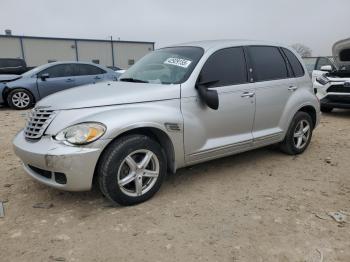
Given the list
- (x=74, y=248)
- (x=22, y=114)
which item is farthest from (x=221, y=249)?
(x=22, y=114)

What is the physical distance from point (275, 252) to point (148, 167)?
1516mm

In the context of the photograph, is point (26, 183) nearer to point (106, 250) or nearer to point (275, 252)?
point (106, 250)

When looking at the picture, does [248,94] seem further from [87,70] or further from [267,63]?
[87,70]

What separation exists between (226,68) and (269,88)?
0.75 metres

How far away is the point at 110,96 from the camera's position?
3.53m

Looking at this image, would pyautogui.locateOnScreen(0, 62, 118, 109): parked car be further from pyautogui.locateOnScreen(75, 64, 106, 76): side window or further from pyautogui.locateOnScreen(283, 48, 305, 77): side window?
pyautogui.locateOnScreen(283, 48, 305, 77): side window

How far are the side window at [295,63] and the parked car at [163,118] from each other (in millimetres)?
21

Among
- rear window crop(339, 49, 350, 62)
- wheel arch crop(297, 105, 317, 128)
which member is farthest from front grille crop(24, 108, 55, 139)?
rear window crop(339, 49, 350, 62)

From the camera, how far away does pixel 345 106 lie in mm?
8461

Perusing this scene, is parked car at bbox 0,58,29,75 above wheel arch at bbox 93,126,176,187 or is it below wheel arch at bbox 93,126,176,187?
below

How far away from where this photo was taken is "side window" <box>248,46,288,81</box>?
15.1 feet

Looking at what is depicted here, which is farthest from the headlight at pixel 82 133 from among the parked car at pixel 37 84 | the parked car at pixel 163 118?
the parked car at pixel 37 84

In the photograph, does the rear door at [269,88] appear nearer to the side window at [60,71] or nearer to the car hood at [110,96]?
the car hood at [110,96]

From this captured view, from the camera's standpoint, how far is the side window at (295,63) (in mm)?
5145
